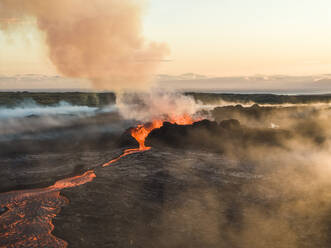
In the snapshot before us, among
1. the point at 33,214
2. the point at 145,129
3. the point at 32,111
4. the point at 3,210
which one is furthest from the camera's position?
the point at 32,111

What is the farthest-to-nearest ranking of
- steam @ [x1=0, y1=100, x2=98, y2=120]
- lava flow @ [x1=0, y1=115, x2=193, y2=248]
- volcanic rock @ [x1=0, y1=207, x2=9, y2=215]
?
steam @ [x1=0, y1=100, x2=98, y2=120] < volcanic rock @ [x1=0, y1=207, x2=9, y2=215] < lava flow @ [x1=0, y1=115, x2=193, y2=248]

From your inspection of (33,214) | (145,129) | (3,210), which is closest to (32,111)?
(145,129)

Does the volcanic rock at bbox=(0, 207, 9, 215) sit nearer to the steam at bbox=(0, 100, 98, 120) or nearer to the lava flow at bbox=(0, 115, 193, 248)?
the lava flow at bbox=(0, 115, 193, 248)

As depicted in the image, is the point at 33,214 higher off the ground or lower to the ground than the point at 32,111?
lower

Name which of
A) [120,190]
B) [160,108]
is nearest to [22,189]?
[120,190]

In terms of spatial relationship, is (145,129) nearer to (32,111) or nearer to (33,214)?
(33,214)

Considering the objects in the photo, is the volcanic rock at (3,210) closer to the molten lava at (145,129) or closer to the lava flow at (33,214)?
the lava flow at (33,214)

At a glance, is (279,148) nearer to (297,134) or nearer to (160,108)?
(297,134)

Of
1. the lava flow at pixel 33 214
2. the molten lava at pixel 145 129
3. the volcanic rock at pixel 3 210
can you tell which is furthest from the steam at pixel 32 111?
the volcanic rock at pixel 3 210

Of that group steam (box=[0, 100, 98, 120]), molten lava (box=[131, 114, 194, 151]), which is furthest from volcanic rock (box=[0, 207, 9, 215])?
steam (box=[0, 100, 98, 120])
